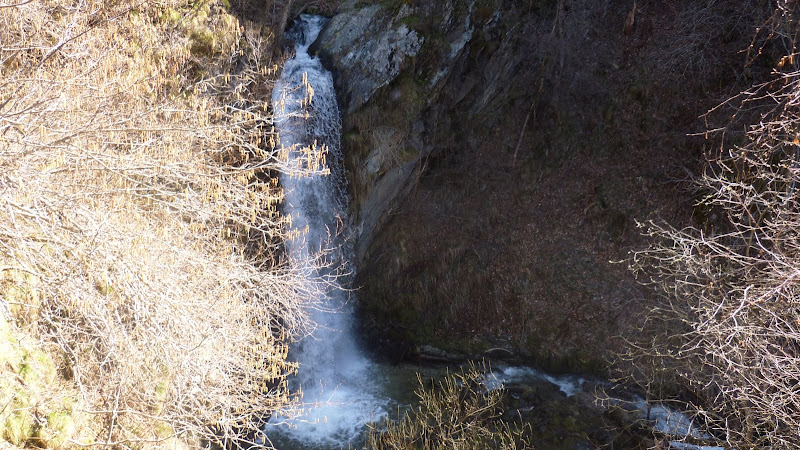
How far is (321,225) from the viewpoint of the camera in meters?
10.1

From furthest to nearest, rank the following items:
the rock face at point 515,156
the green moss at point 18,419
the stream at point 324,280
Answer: the rock face at point 515,156
the stream at point 324,280
the green moss at point 18,419

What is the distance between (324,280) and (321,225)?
41.5 inches

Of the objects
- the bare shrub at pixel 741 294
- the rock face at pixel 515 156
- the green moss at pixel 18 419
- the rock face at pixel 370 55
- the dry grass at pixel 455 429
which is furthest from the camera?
the rock face at pixel 515 156

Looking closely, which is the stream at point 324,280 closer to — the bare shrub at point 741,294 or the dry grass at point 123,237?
the bare shrub at point 741,294

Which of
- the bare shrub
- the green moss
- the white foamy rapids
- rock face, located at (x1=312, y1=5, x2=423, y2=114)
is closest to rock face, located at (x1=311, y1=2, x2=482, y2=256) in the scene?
rock face, located at (x1=312, y1=5, x2=423, y2=114)

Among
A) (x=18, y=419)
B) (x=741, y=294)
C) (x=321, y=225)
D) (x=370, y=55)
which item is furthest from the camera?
(x=370, y=55)

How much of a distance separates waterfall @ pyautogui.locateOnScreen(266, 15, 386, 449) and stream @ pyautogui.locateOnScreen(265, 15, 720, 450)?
17mm

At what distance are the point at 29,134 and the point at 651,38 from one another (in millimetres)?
12040

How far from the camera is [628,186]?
432 inches

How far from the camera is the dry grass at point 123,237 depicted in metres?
4.66

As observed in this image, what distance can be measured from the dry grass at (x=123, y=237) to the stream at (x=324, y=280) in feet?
6.47

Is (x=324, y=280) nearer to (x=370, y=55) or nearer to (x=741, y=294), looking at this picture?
(x=370, y=55)

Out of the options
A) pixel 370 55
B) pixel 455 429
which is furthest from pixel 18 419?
pixel 370 55

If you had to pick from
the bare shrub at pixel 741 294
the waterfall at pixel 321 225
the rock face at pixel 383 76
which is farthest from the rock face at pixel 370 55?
the bare shrub at pixel 741 294
